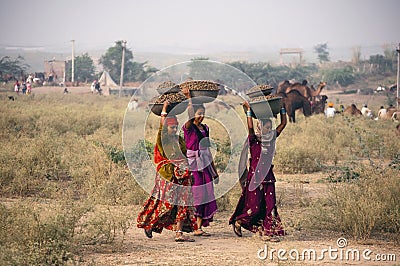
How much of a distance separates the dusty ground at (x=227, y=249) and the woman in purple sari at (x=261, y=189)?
6.4 inches

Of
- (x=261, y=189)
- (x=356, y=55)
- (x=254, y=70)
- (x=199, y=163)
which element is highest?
(x=356, y=55)

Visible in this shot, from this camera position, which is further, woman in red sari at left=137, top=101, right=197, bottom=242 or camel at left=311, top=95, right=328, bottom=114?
camel at left=311, top=95, right=328, bottom=114

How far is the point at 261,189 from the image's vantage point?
285 inches

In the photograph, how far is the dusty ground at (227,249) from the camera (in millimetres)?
6344

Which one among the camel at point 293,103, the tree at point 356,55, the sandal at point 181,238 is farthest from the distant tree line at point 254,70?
the sandal at point 181,238

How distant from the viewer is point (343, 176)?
34.2 feet

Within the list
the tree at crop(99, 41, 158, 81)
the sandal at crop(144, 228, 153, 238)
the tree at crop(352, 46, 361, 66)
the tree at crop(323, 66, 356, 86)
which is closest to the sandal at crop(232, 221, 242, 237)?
the sandal at crop(144, 228, 153, 238)

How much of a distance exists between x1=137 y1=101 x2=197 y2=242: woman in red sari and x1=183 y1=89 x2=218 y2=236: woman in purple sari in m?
0.09

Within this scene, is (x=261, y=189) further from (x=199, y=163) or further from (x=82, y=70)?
(x=82, y=70)

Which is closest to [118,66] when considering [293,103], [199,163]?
[293,103]

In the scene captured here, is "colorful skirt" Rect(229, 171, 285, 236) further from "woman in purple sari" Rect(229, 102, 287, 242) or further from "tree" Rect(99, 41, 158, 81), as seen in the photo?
"tree" Rect(99, 41, 158, 81)

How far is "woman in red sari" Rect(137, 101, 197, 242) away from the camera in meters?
7.07

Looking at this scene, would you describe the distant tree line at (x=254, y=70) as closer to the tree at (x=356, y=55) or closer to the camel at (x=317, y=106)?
the tree at (x=356, y=55)

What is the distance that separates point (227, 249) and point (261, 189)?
809mm
